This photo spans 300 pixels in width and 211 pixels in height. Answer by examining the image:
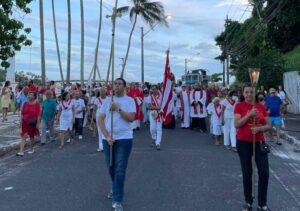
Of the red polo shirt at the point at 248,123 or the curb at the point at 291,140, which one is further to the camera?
the curb at the point at 291,140

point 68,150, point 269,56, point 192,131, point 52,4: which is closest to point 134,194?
point 68,150

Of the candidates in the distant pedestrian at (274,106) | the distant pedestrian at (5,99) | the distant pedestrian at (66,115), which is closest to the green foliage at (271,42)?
the distant pedestrian at (274,106)

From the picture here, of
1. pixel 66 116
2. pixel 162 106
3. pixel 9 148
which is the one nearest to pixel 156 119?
pixel 162 106

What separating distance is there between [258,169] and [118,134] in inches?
77.3

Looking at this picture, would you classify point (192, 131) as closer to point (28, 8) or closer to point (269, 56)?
point (28, 8)

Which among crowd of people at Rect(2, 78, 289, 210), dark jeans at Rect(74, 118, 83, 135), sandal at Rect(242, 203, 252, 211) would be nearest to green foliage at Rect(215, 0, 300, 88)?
crowd of people at Rect(2, 78, 289, 210)

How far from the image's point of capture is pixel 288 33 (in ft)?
130

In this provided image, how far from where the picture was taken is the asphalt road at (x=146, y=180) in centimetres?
697

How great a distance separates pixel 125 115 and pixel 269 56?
2550cm

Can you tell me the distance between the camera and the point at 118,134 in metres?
6.53

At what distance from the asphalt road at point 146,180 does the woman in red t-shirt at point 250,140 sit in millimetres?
459

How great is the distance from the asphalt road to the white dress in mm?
Result: 767

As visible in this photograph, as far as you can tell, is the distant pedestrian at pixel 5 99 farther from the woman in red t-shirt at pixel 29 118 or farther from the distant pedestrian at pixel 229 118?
the distant pedestrian at pixel 229 118

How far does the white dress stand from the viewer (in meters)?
13.8
